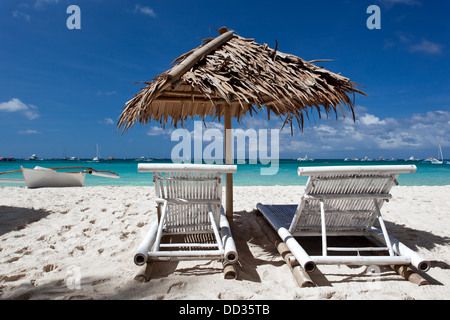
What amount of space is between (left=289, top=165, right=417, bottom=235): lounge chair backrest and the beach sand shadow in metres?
3.37

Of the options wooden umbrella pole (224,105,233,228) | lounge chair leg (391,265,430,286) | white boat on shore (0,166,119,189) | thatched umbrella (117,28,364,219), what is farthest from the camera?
white boat on shore (0,166,119,189)

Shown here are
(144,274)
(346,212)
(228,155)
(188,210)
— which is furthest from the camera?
(228,155)

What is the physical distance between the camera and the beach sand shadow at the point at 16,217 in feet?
9.90

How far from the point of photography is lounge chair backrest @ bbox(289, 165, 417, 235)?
1.94 m

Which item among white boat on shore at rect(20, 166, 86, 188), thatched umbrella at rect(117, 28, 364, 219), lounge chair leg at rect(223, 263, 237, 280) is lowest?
lounge chair leg at rect(223, 263, 237, 280)

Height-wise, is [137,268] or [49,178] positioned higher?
[49,178]

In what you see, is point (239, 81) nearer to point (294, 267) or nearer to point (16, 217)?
point (294, 267)

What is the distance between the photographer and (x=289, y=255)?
198 cm

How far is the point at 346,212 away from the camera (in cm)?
225

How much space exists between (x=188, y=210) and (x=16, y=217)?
2822 mm

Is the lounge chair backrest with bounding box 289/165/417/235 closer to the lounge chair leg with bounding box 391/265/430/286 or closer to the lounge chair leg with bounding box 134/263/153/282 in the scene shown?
the lounge chair leg with bounding box 391/265/430/286

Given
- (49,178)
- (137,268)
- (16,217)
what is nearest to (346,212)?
(137,268)

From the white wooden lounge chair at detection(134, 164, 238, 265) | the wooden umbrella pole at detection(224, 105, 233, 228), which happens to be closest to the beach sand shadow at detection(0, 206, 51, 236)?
the white wooden lounge chair at detection(134, 164, 238, 265)

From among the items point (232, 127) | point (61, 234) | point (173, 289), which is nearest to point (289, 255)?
point (173, 289)
